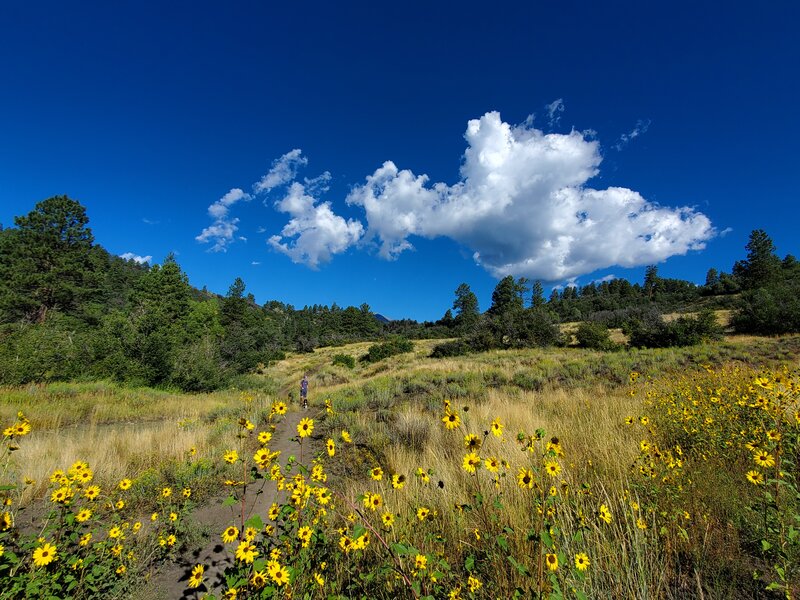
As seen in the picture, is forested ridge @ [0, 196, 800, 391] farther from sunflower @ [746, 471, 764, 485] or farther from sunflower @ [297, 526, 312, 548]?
sunflower @ [746, 471, 764, 485]

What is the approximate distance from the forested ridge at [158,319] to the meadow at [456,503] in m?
9.88

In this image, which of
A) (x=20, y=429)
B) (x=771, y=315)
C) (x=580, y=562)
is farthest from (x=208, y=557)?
(x=771, y=315)

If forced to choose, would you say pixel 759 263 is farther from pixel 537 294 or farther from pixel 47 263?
pixel 47 263

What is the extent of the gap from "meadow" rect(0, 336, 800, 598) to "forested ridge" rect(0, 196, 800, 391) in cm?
988

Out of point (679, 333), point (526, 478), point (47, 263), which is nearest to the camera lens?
point (526, 478)

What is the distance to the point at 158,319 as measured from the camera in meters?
26.1

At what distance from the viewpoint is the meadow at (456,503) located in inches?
80.2

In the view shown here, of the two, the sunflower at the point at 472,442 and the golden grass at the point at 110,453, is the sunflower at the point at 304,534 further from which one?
the golden grass at the point at 110,453

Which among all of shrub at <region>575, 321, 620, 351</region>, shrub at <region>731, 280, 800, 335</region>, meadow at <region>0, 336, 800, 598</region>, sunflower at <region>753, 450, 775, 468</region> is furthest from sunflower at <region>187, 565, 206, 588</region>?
shrub at <region>731, 280, 800, 335</region>

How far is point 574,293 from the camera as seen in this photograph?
304 ft

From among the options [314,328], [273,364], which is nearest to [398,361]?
[273,364]

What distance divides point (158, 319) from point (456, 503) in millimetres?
30590

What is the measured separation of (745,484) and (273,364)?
44303 mm

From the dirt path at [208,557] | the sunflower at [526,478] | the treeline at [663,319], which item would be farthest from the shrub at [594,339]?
the sunflower at [526,478]
